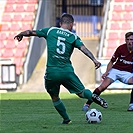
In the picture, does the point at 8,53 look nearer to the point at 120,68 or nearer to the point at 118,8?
the point at 118,8

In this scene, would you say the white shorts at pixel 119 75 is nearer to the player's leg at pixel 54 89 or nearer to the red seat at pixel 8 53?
the player's leg at pixel 54 89

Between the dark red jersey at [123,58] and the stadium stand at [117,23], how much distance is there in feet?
43.8

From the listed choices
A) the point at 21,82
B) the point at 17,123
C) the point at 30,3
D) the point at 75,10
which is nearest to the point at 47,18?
the point at 30,3

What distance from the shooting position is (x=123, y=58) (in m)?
13.6

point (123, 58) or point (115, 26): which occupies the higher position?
point (123, 58)

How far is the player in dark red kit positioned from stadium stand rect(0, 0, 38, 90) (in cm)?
1375

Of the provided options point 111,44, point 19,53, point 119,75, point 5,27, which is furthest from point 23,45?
point 119,75

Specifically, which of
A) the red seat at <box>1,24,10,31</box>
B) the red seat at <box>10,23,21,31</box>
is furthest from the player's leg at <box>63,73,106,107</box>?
the red seat at <box>1,24,10,31</box>

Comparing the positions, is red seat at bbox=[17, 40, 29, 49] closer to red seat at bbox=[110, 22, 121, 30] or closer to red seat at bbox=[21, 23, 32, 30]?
red seat at bbox=[21, 23, 32, 30]

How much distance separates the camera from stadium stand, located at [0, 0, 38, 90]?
2811 cm

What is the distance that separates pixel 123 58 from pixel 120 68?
24 centimetres

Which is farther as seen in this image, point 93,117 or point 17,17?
point 17,17

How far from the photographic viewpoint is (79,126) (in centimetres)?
982

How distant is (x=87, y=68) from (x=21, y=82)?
353cm
